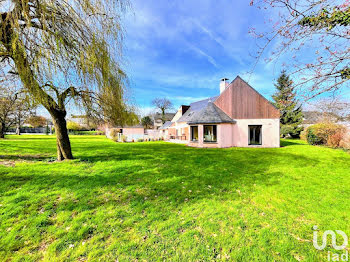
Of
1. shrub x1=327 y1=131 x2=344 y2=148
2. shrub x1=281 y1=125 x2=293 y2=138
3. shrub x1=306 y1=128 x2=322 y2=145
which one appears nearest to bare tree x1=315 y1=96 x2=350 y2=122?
shrub x1=327 y1=131 x2=344 y2=148

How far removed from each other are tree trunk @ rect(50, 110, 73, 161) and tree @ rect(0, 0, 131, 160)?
1.48 m

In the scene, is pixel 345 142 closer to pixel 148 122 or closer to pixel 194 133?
pixel 194 133

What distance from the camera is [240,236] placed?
2.72 metres

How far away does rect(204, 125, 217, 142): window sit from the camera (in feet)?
50.5

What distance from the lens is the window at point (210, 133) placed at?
15391mm

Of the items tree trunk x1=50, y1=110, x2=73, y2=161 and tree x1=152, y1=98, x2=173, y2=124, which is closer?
tree trunk x1=50, y1=110, x2=73, y2=161

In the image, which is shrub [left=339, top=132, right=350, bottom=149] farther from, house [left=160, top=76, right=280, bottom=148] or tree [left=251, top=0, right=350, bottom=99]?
tree [left=251, top=0, right=350, bottom=99]

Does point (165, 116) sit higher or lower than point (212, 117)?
higher

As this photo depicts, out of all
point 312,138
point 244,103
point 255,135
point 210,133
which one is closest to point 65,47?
point 210,133

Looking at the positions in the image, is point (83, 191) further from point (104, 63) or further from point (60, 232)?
point (104, 63)

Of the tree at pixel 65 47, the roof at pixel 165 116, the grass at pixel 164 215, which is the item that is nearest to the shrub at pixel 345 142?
the grass at pixel 164 215

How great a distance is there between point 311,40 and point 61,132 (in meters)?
9.60

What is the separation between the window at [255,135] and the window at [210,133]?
349 cm

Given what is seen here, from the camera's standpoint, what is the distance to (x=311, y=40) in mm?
3090
